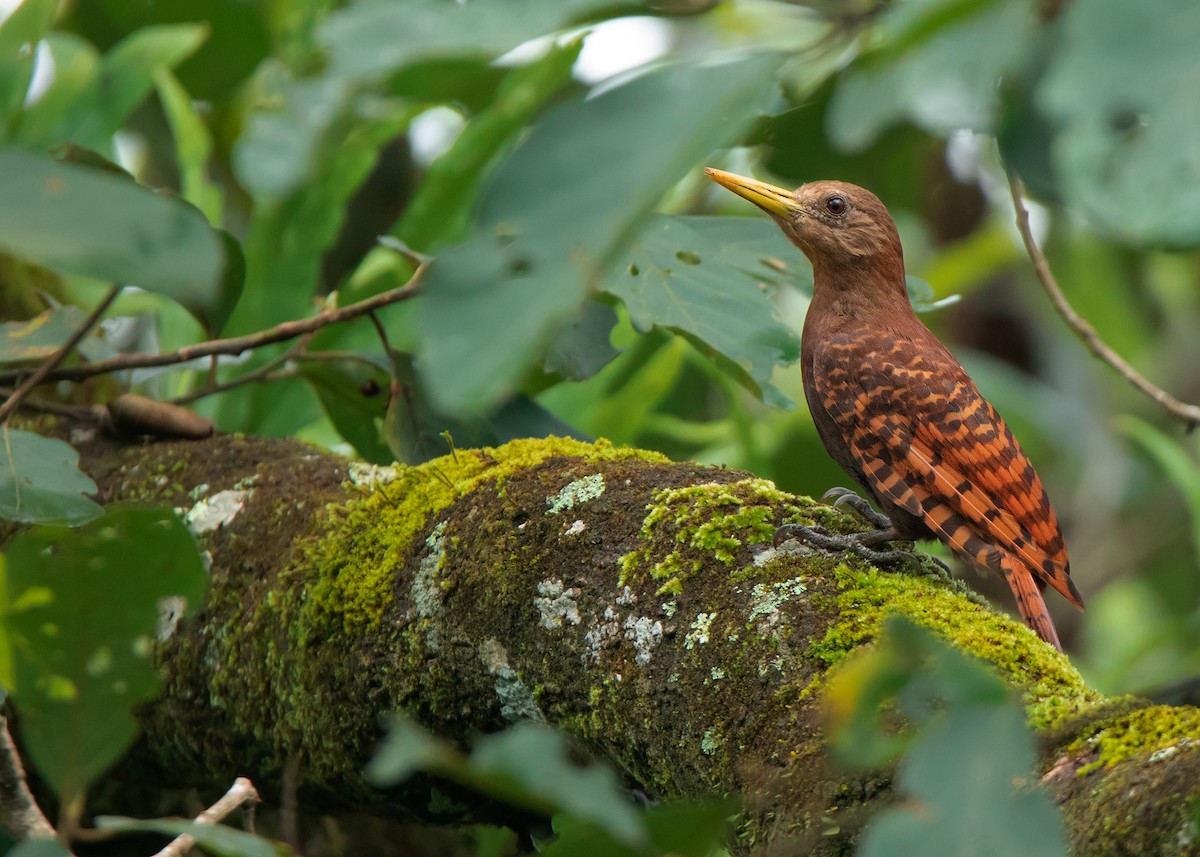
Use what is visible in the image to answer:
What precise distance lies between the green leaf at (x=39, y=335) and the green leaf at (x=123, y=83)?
120 cm

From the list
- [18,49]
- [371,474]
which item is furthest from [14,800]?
[18,49]

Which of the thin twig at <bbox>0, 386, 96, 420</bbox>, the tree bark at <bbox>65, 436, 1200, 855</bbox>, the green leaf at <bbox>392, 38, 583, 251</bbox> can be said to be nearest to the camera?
the tree bark at <bbox>65, 436, 1200, 855</bbox>

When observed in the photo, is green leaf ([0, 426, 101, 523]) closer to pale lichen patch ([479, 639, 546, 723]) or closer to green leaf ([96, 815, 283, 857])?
pale lichen patch ([479, 639, 546, 723])

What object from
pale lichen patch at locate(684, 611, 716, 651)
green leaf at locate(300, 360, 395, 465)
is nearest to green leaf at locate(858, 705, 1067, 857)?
pale lichen patch at locate(684, 611, 716, 651)

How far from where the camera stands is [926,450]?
8.08 ft

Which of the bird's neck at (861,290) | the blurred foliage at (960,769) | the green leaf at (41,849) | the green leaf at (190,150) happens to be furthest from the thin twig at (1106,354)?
the green leaf at (190,150)

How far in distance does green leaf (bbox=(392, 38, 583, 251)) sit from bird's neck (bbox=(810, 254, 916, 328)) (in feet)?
3.46

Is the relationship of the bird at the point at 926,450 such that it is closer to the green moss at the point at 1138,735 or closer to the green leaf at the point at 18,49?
the green moss at the point at 1138,735

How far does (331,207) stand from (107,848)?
1.83m

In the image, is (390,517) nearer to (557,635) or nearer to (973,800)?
(557,635)

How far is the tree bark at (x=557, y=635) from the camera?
1.43m

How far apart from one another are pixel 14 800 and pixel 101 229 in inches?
50.9

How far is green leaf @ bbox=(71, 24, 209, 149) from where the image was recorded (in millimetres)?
3441

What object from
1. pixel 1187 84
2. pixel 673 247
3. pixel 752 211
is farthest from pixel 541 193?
pixel 752 211
